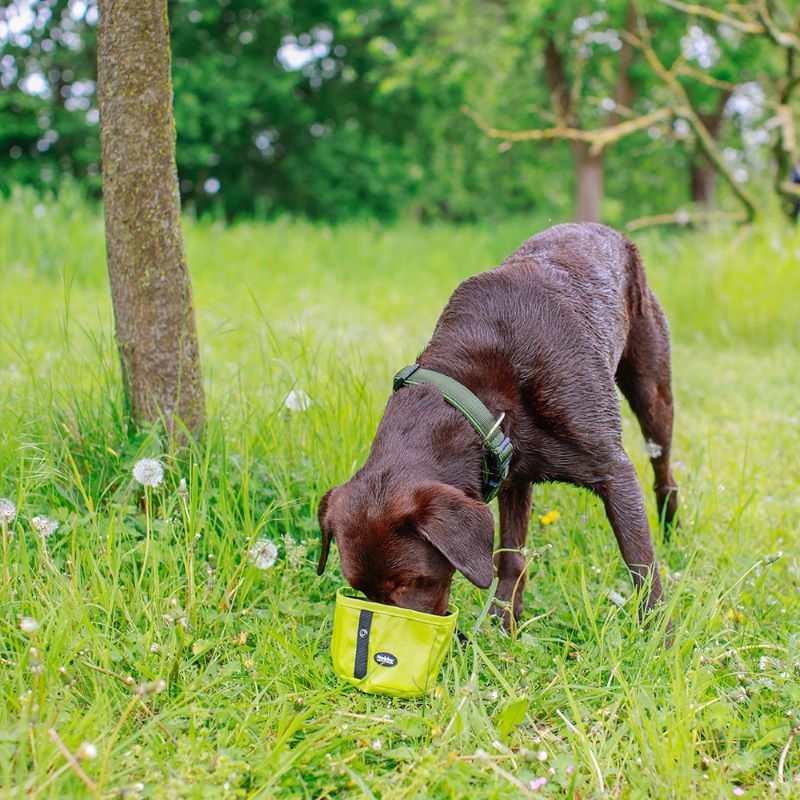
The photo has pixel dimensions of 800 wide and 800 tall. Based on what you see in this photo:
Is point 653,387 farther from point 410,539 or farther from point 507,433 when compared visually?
point 410,539

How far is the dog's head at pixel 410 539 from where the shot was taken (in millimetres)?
2486

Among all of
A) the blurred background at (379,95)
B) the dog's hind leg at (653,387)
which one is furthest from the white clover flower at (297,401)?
the blurred background at (379,95)

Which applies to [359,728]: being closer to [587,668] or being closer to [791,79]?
[587,668]

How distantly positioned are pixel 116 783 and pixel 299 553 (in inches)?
44.3

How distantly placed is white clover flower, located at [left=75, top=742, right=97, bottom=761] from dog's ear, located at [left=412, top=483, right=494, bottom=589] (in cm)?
104

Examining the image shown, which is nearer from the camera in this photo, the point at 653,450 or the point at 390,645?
the point at 390,645

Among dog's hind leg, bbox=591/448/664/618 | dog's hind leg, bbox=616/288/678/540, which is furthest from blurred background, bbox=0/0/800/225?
dog's hind leg, bbox=591/448/664/618

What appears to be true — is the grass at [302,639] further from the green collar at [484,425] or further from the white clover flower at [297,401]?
the green collar at [484,425]

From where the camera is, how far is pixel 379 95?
786 inches

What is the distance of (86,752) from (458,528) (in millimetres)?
1146

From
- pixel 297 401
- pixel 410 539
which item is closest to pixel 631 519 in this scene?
pixel 410 539

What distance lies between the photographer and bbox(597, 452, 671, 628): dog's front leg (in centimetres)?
307

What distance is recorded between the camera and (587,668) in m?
2.80

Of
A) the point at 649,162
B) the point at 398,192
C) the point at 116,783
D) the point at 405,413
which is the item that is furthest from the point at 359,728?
Result: the point at 649,162
